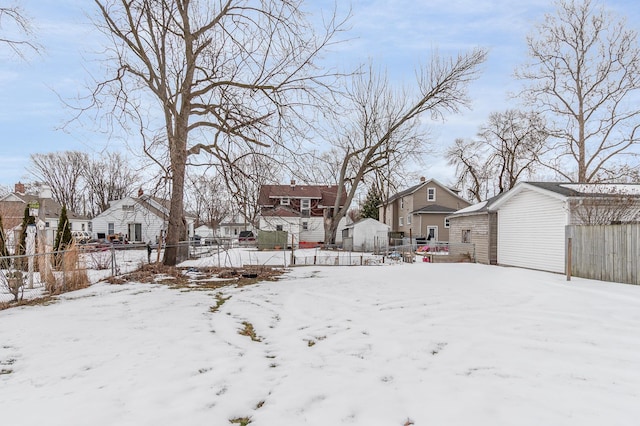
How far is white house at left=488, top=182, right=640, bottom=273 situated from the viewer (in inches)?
487

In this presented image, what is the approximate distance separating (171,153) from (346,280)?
587cm

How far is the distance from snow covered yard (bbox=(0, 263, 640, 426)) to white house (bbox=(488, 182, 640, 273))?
695 centimetres

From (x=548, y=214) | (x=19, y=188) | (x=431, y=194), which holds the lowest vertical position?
(x=548, y=214)

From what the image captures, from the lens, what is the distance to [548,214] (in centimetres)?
1356

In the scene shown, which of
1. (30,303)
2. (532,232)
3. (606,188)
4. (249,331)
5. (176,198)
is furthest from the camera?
(532,232)

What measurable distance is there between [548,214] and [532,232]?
45.4 inches

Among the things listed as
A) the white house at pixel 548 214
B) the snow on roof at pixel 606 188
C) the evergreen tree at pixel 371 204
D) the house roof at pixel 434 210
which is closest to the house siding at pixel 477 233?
the white house at pixel 548 214

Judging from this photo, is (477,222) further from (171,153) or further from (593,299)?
(171,153)

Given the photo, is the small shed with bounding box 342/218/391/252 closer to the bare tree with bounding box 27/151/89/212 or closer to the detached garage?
the detached garage

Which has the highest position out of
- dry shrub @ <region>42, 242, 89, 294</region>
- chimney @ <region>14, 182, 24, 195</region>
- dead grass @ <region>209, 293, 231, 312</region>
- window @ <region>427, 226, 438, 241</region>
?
chimney @ <region>14, 182, 24, 195</region>

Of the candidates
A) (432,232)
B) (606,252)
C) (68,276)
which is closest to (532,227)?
(606,252)

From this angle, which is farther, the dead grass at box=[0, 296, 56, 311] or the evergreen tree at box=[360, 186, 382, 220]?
the evergreen tree at box=[360, 186, 382, 220]

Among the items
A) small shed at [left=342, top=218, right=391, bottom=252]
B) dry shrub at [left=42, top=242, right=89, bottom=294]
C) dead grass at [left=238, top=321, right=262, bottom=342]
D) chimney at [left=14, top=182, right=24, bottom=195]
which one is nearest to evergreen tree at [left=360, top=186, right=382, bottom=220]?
small shed at [left=342, top=218, right=391, bottom=252]

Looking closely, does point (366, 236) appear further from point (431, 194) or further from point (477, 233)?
point (477, 233)
